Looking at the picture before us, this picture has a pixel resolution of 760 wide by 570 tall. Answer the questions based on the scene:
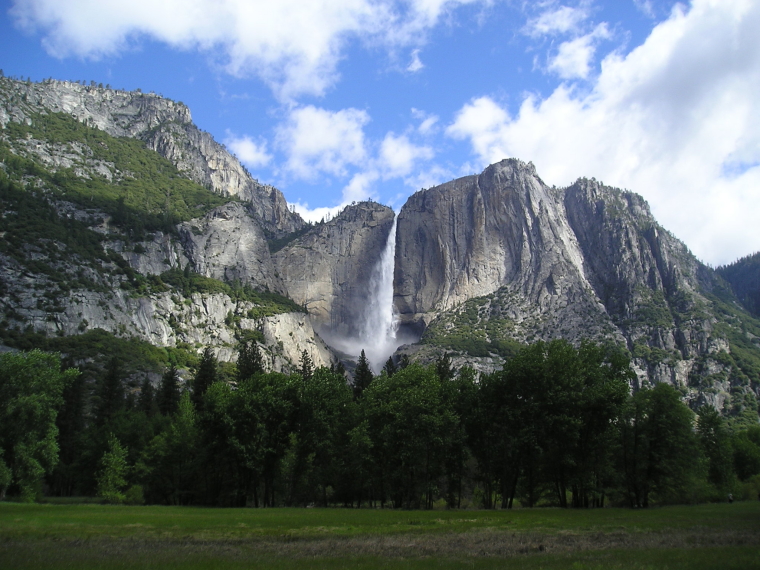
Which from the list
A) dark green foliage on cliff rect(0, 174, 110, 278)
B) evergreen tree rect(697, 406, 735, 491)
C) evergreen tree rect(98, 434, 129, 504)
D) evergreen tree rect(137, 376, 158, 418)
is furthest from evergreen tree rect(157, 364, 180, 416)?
evergreen tree rect(697, 406, 735, 491)

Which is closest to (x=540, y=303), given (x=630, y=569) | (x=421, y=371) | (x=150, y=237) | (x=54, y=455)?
(x=150, y=237)

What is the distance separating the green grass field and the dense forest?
44.5 ft

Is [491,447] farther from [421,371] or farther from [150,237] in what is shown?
[150,237]

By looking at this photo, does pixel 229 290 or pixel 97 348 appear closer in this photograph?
pixel 97 348

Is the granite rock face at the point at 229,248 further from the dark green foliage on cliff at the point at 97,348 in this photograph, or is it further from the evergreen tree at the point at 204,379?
the evergreen tree at the point at 204,379

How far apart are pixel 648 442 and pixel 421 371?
21.2 metres

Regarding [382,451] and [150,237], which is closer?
[382,451]

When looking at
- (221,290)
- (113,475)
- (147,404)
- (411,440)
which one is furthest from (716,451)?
(221,290)

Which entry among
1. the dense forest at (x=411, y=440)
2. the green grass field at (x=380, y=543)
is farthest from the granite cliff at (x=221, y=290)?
the green grass field at (x=380, y=543)

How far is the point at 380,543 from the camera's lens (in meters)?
21.7

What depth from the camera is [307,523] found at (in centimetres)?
2942

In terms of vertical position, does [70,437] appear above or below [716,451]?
below

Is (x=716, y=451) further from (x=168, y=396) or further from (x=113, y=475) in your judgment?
(x=168, y=396)

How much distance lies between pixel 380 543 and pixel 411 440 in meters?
23.8
